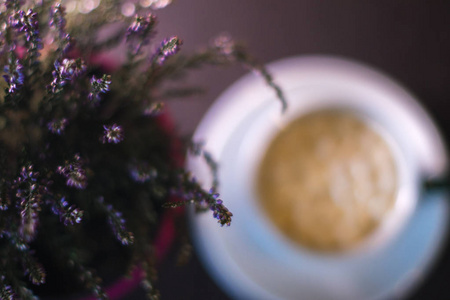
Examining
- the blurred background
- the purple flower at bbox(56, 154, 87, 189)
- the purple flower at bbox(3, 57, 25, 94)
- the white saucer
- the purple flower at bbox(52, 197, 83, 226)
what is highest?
the blurred background

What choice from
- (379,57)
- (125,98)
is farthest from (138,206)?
(379,57)

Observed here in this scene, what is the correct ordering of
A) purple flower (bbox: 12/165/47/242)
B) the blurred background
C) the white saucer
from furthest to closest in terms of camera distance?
the blurred background, the white saucer, purple flower (bbox: 12/165/47/242)

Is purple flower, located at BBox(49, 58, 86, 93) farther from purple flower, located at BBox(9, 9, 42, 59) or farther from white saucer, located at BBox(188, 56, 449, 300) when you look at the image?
white saucer, located at BBox(188, 56, 449, 300)

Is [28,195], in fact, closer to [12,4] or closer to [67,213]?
[67,213]

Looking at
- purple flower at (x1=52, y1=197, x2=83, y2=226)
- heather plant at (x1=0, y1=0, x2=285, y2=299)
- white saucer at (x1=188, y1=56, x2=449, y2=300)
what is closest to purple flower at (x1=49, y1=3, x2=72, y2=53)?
heather plant at (x1=0, y1=0, x2=285, y2=299)

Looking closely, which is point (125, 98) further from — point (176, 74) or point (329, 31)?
point (329, 31)

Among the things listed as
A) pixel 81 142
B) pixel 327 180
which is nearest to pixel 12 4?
pixel 81 142

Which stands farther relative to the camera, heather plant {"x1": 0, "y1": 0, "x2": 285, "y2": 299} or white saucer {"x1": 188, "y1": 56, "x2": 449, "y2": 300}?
white saucer {"x1": 188, "y1": 56, "x2": 449, "y2": 300}
